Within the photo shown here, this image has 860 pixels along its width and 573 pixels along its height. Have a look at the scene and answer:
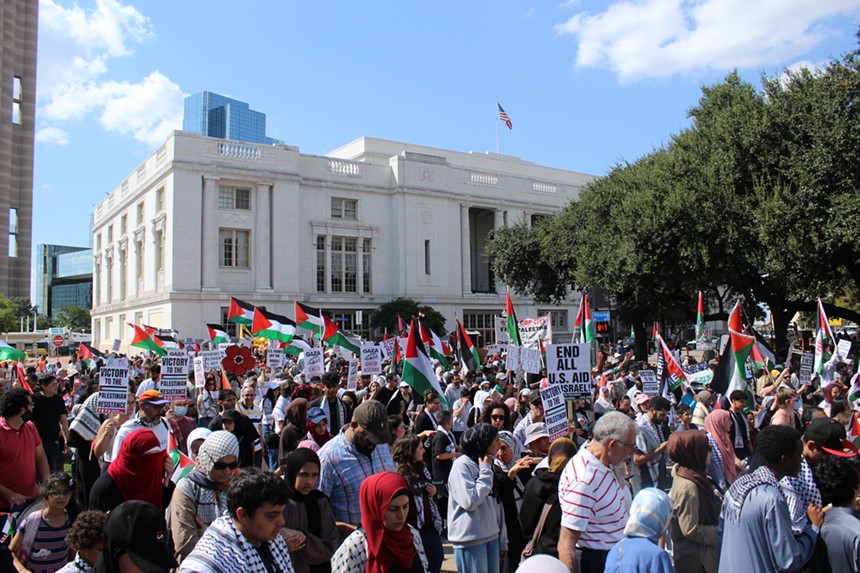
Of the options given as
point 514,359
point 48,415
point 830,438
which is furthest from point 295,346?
point 830,438

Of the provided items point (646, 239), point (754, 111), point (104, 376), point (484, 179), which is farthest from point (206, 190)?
point (104, 376)

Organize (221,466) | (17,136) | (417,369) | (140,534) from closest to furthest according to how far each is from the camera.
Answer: (140,534) < (221,466) < (417,369) < (17,136)

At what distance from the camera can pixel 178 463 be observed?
260 inches

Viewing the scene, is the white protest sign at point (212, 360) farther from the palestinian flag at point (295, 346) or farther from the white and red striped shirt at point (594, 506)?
the white and red striped shirt at point (594, 506)

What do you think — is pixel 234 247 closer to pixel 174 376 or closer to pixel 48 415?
pixel 174 376

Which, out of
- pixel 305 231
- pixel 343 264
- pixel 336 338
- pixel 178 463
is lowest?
pixel 178 463

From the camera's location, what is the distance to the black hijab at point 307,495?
184 inches

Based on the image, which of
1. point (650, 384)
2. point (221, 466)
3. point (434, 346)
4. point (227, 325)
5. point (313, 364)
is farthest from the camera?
point (227, 325)

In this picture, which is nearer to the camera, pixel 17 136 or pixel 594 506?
pixel 594 506

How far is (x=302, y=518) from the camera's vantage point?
4633mm

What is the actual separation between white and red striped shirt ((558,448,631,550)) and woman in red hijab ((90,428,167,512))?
3.03 meters

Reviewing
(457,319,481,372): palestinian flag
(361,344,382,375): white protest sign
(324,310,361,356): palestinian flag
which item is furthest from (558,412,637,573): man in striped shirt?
(324,310,361,356): palestinian flag

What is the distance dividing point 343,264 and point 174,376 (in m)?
37.4

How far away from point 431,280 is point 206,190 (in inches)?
666
